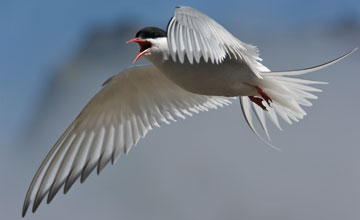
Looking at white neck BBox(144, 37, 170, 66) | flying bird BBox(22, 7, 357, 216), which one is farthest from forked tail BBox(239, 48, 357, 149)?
white neck BBox(144, 37, 170, 66)

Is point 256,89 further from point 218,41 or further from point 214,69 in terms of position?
point 218,41

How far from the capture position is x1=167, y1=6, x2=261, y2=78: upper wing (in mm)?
2736

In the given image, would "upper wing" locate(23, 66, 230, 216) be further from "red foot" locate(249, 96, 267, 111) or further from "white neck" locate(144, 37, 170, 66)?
"white neck" locate(144, 37, 170, 66)

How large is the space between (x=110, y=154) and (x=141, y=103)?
0.42m

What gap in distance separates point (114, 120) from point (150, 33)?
92 centimetres

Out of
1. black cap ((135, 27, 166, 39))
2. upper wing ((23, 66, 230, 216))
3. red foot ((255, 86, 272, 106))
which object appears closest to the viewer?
black cap ((135, 27, 166, 39))

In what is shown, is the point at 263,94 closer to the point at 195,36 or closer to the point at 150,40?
the point at 150,40

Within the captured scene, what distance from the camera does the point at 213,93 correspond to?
3.63m

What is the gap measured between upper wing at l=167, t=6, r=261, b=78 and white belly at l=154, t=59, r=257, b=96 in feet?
0.87

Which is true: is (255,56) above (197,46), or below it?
below

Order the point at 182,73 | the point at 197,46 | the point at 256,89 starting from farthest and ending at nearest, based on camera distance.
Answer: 1. the point at 256,89
2. the point at 182,73
3. the point at 197,46

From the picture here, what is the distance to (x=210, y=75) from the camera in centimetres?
349

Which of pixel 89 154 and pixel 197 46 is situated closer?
pixel 197 46

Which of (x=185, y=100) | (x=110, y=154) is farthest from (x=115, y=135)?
(x=185, y=100)
